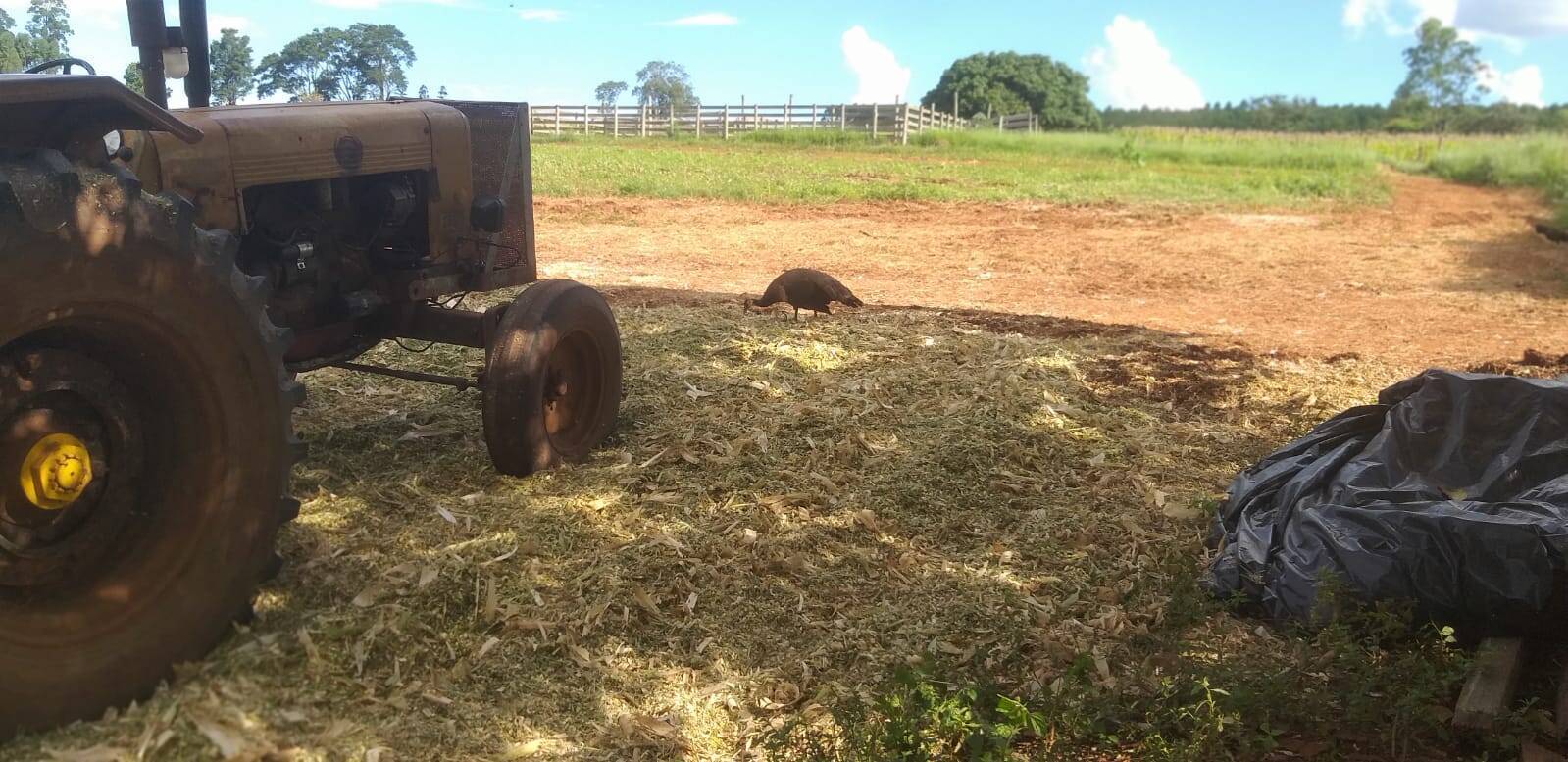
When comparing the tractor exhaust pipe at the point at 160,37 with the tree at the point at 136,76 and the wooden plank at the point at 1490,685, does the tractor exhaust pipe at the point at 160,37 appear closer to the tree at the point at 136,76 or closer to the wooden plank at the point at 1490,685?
the tree at the point at 136,76

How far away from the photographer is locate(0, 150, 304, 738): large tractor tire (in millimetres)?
2609

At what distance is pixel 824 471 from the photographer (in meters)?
5.04

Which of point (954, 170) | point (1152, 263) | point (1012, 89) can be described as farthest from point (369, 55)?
point (1012, 89)

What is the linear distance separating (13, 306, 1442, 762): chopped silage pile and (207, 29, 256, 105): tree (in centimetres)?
147

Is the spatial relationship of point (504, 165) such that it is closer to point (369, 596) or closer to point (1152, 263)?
point (369, 596)

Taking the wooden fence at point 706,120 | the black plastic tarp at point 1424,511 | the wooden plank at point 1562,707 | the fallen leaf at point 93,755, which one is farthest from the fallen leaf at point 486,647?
the wooden fence at point 706,120

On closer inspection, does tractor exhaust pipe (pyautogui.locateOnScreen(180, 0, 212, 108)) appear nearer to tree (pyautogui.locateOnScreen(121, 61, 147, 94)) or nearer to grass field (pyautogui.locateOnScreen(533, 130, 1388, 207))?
tree (pyautogui.locateOnScreen(121, 61, 147, 94))

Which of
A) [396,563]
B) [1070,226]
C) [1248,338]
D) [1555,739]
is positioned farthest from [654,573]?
[1070,226]

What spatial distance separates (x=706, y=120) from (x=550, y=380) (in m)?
39.4

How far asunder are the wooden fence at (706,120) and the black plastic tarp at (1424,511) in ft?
123

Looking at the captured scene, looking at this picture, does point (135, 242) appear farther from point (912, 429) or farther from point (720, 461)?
point (912, 429)

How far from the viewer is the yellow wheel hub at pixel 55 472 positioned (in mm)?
2717

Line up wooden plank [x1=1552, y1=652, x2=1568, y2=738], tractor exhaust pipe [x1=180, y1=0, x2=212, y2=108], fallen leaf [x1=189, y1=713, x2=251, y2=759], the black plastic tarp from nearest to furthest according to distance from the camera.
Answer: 1. fallen leaf [x1=189, y1=713, x2=251, y2=759]
2. wooden plank [x1=1552, y1=652, x2=1568, y2=738]
3. the black plastic tarp
4. tractor exhaust pipe [x1=180, y1=0, x2=212, y2=108]

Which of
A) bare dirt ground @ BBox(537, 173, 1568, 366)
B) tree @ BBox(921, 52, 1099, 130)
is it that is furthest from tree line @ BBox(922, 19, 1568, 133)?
bare dirt ground @ BBox(537, 173, 1568, 366)
